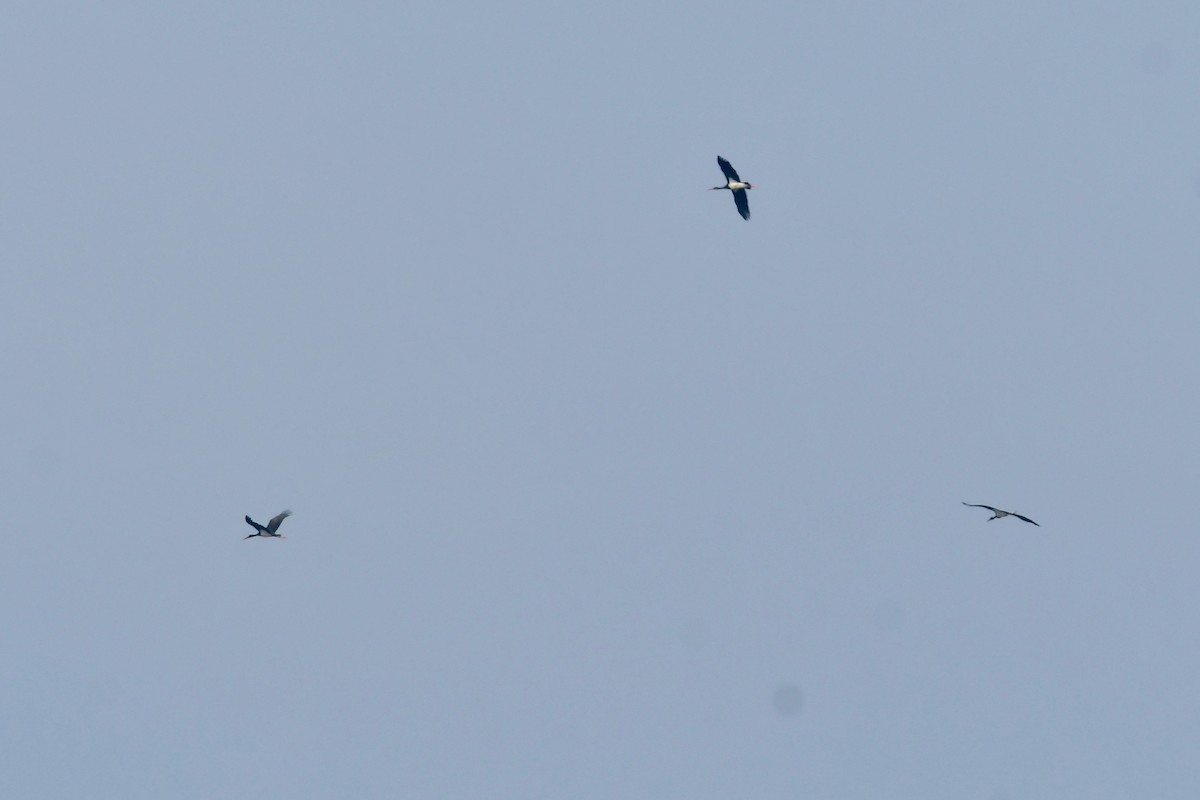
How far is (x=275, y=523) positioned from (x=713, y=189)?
3954 cm

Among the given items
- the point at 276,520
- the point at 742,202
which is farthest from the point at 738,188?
the point at 276,520

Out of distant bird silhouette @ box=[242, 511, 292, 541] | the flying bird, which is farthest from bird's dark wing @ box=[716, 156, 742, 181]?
distant bird silhouette @ box=[242, 511, 292, 541]

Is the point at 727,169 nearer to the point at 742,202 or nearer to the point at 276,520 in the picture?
the point at 742,202

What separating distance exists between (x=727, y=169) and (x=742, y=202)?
302 cm

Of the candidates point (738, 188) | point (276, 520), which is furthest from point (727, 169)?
point (276, 520)

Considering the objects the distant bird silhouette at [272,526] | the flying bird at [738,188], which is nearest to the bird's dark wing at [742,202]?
the flying bird at [738,188]

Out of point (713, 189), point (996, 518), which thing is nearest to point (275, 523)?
point (713, 189)

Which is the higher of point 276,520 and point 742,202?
point 742,202

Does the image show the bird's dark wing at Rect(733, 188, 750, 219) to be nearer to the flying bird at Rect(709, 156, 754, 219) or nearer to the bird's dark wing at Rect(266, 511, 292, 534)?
the flying bird at Rect(709, 156, 754, 219)

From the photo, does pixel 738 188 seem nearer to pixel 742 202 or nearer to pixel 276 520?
pixel 742 202

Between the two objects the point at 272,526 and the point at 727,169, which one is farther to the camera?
the point at 272,526

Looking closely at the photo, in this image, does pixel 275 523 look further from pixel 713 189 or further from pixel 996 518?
pixel 996 518

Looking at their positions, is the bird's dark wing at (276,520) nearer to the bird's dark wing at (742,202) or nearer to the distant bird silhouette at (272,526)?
the distant bird silhouette at (272,526)

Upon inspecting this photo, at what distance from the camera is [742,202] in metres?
147
